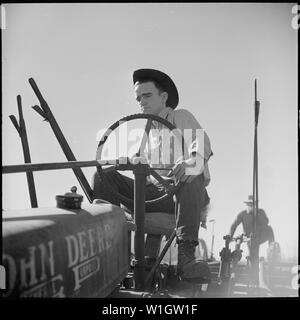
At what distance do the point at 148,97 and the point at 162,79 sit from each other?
18cm

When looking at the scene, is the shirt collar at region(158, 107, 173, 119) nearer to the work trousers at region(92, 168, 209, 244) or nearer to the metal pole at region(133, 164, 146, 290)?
the work trousers at region(92, 168, 209, 244)

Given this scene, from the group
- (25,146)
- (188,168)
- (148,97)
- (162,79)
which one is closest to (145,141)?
(188,168)

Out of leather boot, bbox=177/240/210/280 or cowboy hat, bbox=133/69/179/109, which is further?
cowboy hat, bbox=133/69/179/109

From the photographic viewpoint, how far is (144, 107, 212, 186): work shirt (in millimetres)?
2068

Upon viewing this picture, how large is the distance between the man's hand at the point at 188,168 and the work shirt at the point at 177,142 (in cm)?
6

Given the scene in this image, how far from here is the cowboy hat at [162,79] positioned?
2627 mm

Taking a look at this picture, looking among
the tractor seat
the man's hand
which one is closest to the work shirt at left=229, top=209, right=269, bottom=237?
the tractor seat

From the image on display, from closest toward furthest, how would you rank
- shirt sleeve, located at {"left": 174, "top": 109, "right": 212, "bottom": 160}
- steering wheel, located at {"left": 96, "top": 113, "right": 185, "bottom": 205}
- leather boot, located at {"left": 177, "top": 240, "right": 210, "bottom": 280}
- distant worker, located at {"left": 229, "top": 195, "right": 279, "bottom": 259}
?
leather boot, located at {"left": 177, "top": 240, "right": 210, "bottom": 280}, steering wheel, located at {"left": 96, "top": 113, "right": 185, "bottom": 205}, shirt sleeve, located at {"left": 174, "top": 109, "right": 212, "bottom": 160}, distant worker, located at {"left": 229, "top": 195, "right": 279, "bottom": 259}

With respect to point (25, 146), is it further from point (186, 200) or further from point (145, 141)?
point (186, 200)

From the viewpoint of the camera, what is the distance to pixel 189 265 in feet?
6.05

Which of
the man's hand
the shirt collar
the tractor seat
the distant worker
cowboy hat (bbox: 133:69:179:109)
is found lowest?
the distant worker

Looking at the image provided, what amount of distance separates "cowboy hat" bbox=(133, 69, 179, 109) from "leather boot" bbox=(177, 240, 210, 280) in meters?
1.29
